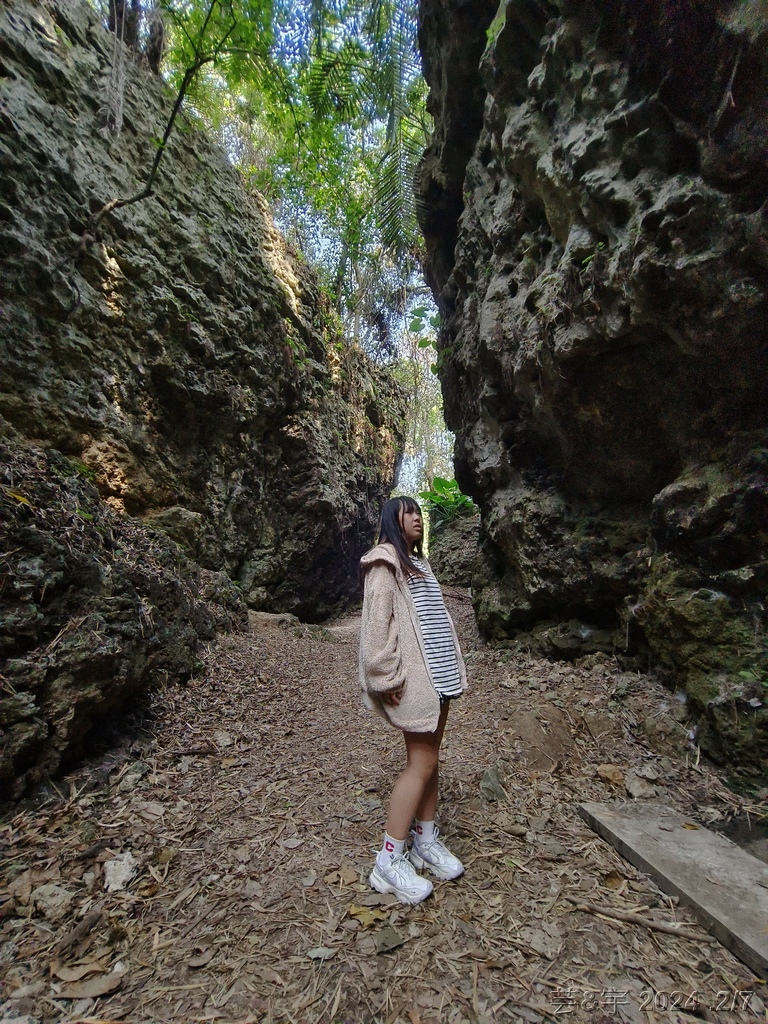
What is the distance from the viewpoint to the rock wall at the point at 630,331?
2.65 meters

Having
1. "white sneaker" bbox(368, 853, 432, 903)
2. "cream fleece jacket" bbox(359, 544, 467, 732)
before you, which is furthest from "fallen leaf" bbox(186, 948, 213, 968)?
"cream fleece jacket" bbox(359, 544, 467, 732)

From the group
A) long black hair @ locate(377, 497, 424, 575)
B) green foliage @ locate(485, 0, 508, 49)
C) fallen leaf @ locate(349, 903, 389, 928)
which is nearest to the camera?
fallen leaf @ locate(349, 903, 389, 928)

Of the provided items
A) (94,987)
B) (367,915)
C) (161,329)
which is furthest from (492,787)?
(161,329)

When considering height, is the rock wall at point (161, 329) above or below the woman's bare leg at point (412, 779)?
above

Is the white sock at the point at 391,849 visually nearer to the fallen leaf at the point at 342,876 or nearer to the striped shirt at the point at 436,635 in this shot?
the fallen leaf at the point at 342,876

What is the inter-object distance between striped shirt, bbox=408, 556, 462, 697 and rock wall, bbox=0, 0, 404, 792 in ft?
6.43

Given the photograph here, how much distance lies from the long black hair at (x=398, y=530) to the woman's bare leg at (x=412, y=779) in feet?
2.29

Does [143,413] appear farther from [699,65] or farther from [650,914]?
[650,914]

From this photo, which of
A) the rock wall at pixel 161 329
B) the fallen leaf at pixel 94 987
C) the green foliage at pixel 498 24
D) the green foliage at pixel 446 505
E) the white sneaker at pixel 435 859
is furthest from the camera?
the green foliage at pixel 446 505

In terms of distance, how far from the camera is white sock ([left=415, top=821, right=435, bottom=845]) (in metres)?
2.16

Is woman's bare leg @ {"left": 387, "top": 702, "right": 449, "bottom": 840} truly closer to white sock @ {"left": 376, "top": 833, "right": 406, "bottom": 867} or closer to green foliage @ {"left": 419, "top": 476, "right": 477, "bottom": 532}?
white sock @ {"left": 376, "top": 833, "right": 406, "bottom": 867}

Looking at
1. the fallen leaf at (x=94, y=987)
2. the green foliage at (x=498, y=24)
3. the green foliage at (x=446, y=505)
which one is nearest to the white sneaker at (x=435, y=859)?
the fallen leaf at (x=94, y=987)

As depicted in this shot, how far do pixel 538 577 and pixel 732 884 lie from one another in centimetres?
323

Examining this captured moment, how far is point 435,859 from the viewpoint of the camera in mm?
2115
